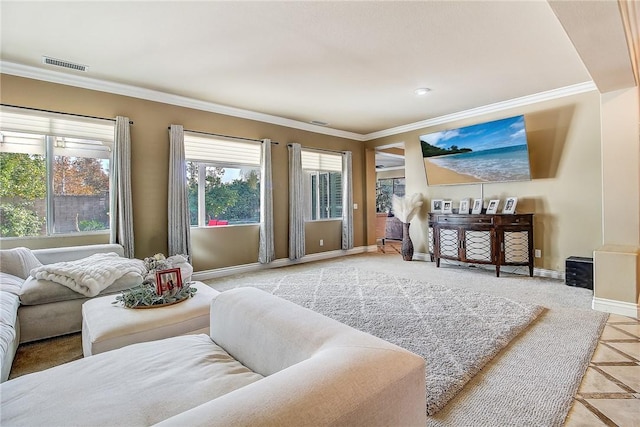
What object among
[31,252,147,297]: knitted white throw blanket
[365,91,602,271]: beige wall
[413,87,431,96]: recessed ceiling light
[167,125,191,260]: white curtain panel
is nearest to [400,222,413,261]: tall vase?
[365,91,602,271]: beige wall

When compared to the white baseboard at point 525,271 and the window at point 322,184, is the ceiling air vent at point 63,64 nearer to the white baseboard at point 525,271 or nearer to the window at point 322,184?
the window at point 322,184

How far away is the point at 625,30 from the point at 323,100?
10.2ft

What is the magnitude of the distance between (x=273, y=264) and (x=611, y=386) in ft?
14.1

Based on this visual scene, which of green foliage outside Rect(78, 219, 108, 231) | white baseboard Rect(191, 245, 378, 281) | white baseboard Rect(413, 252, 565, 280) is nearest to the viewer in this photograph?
green foliage outside Rect(78, 219, 108, 231)

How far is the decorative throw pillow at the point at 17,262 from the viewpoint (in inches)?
111

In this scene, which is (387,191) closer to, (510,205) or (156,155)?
(510,205)

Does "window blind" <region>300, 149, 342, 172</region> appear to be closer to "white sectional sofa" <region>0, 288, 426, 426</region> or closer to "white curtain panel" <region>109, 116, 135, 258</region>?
"white curtain panel" <region>109, 116, 135, 258</region>

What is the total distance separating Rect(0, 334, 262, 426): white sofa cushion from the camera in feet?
3.02

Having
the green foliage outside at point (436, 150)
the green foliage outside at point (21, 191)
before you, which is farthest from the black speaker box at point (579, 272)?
the green foliage outside at point (21, 191)

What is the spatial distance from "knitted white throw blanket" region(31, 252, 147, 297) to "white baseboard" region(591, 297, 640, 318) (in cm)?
446

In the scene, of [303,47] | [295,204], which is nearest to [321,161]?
[295,204]

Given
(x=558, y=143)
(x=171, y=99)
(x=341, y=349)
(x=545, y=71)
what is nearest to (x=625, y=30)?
(x=545, y=71)

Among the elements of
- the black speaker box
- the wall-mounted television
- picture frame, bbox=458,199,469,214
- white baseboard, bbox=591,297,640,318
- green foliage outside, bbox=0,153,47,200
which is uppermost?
the wall-mounted television

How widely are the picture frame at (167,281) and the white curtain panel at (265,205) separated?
2.71 metres
